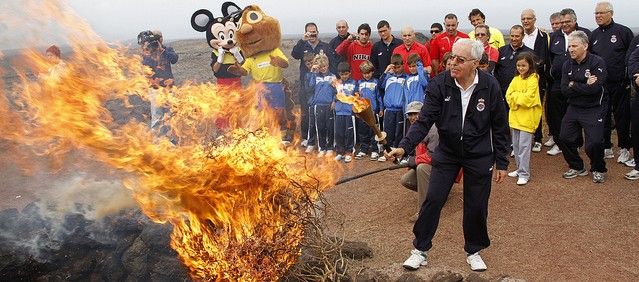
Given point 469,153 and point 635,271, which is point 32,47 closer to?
point 469,153

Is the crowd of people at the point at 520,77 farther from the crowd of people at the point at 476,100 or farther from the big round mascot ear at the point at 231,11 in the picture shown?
the big round mascot ear at the point at 231,11

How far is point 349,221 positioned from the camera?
671 cm

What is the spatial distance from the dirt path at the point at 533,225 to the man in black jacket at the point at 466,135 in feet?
1.57

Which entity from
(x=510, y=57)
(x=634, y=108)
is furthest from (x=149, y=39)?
(x=634, y=108)

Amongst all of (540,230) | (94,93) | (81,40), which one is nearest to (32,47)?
(81,40)

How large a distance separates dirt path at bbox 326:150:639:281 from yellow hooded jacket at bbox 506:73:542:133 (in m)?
0.78

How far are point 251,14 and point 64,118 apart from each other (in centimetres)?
518

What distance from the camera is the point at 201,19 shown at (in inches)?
390

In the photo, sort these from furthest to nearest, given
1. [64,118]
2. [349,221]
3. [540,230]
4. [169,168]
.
Result: [349,221] < [540,230] < [64,118] < [169,168]

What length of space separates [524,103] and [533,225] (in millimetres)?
1998

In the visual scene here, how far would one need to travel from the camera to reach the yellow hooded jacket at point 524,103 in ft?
24.2

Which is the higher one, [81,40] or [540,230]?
[81,40]

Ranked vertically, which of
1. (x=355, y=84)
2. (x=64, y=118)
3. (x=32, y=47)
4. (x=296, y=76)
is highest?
(x=32, y=47)

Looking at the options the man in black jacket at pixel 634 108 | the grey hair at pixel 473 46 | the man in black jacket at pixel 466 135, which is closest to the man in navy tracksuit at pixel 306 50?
the man in black jacket at pixel 634 108
